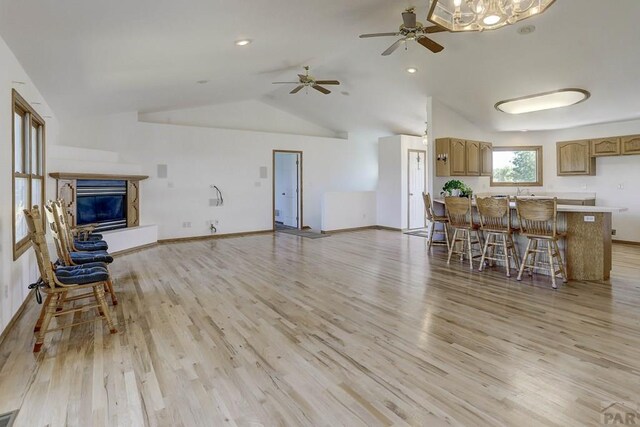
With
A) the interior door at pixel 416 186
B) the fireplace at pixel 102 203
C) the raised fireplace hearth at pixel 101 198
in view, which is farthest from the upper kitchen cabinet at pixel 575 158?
the fireplace at pixel 102 203

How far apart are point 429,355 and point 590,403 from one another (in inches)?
35.8

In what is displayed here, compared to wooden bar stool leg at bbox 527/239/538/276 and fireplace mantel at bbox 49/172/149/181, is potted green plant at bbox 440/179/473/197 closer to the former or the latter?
wooden bar stool leg at bbox 527/239/538/276

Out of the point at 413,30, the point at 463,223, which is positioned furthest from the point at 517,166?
the point at 413,30

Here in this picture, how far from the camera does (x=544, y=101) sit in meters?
6.07

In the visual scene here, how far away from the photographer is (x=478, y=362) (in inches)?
93.5

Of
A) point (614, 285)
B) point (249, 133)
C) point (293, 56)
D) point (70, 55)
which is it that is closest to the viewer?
point (70, 55)

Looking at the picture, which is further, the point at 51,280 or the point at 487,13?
the point at 487,13

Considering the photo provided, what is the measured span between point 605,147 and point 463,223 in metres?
3.75

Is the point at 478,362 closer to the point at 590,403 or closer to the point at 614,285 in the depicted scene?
the point at 590,403

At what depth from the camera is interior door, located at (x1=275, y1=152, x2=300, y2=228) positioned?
9.65 meters

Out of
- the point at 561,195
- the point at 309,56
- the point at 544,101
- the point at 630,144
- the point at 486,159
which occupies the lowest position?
the point at 561,195

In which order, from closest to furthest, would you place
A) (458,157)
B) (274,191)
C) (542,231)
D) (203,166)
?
1. (542,231)
2. (458,157)
3. (203,166)
4. (274,191)

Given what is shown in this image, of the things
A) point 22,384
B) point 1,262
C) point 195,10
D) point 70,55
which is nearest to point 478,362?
point 22,384

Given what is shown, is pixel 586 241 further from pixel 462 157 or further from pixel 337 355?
pixel 337 355
